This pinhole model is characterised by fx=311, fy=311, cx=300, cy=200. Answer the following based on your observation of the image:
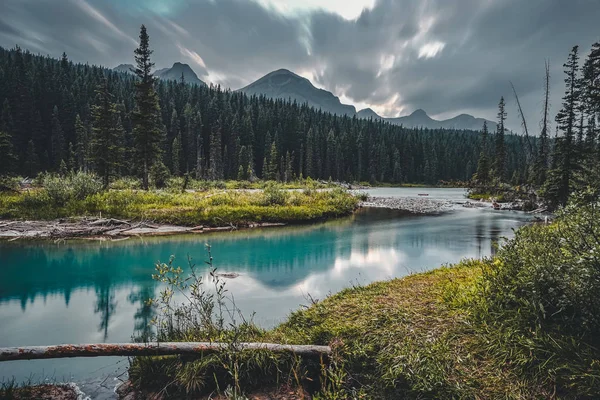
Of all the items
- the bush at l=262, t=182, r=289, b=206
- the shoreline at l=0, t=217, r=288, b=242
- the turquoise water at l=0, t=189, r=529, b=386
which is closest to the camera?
the turquoise water at l=0, t=189, r=529, b=386

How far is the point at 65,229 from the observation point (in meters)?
17.7

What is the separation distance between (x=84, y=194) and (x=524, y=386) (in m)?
25.6

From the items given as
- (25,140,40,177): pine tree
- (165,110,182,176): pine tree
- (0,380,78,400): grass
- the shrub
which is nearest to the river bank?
the shrub

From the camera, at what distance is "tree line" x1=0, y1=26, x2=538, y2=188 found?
38312 millimetres

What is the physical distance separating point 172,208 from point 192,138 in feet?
247

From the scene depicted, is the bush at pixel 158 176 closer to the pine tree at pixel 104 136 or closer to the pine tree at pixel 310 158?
the pine tree at pixel 104 136

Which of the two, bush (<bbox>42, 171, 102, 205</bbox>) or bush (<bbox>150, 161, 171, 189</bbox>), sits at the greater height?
bush (<bbox>150, 161, 171, 189</bbox>)

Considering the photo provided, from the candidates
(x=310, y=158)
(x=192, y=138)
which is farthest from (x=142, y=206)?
(x=310, y=158)

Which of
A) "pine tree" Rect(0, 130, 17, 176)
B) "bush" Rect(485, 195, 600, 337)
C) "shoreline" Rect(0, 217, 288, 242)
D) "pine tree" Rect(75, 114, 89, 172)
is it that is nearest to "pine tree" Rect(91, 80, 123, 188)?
"pine tree" Rect(0, 130, 17, 176)

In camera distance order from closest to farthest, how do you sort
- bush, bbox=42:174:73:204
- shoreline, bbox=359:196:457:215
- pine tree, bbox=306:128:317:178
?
bush, bbox=42:174:73:204, shoreline, bbox=359:196:457:215, pine tree, bbox=306:128:317:178

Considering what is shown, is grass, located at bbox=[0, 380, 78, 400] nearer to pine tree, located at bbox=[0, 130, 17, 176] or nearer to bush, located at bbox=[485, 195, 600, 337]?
bush, located at bbox=[485, 195, 600, 337]

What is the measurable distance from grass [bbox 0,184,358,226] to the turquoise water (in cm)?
249

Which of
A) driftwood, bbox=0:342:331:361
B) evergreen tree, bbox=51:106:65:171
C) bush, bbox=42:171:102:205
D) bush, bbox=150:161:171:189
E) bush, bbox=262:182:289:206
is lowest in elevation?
driftwood, bbox=0:342:331:361

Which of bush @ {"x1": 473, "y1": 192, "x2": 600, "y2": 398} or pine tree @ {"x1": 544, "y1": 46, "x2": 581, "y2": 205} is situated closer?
bush @ {"x1": 473, "y1": 192, "x2": 600, "y2": 398}
